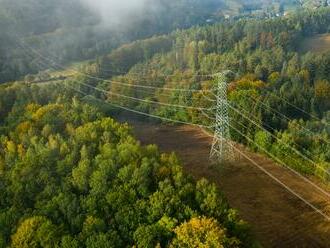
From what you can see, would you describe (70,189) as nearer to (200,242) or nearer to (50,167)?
(50,167)

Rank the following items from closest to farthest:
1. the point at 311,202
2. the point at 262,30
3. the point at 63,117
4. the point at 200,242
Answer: the point at 200,242 → the point at 311,202 → the point at 63,117 → the point at 262,30

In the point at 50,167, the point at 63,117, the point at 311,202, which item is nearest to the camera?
the point at 50,167

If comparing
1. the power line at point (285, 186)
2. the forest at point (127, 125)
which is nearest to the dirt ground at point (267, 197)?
the power line at point (285, 186)

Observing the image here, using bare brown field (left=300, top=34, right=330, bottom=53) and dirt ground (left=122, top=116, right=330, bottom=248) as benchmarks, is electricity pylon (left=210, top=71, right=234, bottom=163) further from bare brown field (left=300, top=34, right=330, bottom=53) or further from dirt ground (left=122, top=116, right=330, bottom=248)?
bare brown field (left=300, top=34, right=330, bottom=53)

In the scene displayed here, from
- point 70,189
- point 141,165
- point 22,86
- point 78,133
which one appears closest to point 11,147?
point 78,133

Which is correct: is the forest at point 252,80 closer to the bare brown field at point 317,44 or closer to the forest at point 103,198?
the bare brown field at point 317,44

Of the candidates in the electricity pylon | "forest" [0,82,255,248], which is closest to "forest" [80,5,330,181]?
the electricity pylon

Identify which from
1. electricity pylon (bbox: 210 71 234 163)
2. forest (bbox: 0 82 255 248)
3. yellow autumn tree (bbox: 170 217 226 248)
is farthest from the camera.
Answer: electricity pylon (bbox: 210 71 234 163)
